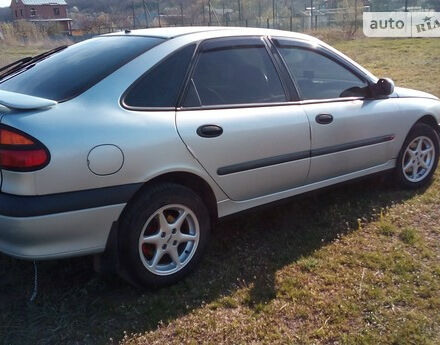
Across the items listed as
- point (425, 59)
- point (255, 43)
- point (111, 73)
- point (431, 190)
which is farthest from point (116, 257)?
point (425, 59)

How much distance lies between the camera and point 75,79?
306cm

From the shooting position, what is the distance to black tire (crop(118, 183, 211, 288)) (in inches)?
115

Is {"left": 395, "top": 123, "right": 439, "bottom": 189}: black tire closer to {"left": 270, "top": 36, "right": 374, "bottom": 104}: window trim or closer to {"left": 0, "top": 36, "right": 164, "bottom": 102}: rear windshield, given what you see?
{"left": 270, "top": 36, "right": 374, "bottom": 104}: window trim

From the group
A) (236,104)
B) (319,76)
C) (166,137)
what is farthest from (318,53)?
(166,137)

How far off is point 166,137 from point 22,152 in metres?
0.81

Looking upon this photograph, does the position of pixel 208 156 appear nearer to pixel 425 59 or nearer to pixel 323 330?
pixel 323 330

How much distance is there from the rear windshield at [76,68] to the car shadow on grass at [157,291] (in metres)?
1.20

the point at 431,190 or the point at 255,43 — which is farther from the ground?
the point at 255,43

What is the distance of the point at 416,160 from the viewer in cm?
482

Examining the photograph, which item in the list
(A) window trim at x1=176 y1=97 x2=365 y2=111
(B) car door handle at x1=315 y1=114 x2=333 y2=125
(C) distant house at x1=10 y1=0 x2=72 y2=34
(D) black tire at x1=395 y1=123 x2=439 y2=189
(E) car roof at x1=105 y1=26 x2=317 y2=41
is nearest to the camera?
(A) window trim at x1=176 y1=97 x2=365 y2=111

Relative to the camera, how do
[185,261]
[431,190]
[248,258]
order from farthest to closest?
1. [431,190]
2. [248,258]
3. [185,261]

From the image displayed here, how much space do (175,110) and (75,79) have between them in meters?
0.63
